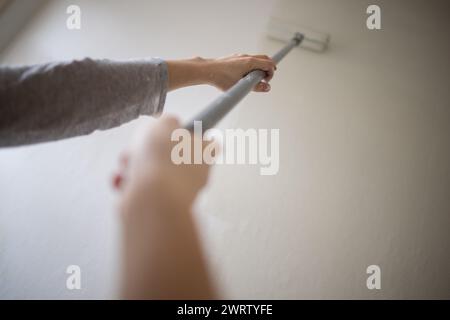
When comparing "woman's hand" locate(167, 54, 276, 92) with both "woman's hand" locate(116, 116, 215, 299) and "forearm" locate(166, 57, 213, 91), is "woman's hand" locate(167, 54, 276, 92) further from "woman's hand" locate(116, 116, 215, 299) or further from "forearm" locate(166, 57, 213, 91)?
"woman's hand" locate(116, 116, 215, 299)

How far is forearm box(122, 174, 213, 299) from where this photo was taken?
14 cm

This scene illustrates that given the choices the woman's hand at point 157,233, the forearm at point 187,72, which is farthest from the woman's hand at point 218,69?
the woman's hand at point 157,233

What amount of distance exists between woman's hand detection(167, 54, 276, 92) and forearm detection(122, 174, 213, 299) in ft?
1.01

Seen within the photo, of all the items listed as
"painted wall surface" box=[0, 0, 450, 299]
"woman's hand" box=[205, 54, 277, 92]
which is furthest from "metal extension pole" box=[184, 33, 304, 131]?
"painted wall surface" box=[0, 0, 450, 299]

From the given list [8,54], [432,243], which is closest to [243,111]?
[432,243]

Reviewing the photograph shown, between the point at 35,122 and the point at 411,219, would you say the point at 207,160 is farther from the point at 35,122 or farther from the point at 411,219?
the point at 411,219

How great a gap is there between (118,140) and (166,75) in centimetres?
61

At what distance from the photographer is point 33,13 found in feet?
3.99

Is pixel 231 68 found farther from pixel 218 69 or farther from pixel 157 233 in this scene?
pixel 157 233

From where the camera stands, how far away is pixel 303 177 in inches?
32.8

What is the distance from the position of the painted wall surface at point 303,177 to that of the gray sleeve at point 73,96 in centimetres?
48

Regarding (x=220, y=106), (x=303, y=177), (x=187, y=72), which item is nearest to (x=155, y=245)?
(x=220, y=106)

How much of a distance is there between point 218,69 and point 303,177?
0.45m
